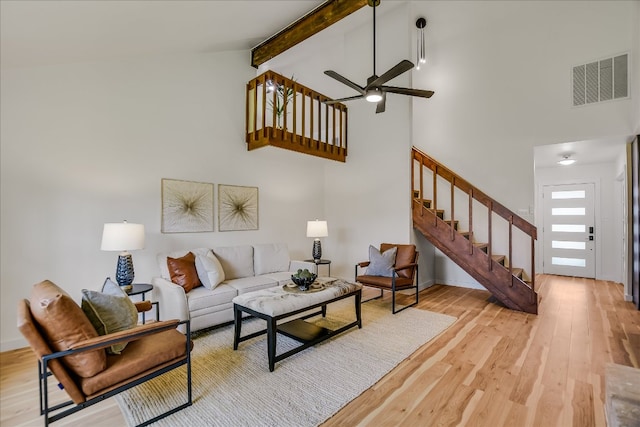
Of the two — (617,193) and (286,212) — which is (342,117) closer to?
(286,212)

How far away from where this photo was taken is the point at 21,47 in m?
2.68

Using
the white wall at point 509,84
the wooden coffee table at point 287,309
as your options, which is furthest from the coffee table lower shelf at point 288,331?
the white wall at point 509,84

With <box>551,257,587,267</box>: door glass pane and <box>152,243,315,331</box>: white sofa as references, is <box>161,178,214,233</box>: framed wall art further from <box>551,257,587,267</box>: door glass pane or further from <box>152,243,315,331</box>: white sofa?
<box>551,257,587,267</box>: door glass pane

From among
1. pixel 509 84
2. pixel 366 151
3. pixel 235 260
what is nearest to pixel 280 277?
pixel 235 260

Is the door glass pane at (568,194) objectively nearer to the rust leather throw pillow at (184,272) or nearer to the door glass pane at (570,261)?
the door glass pane at (570,261)

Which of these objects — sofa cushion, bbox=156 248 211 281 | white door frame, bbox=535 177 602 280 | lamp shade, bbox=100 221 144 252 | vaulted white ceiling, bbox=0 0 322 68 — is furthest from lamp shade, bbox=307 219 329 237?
white door frame, bbox=535 177 602 280

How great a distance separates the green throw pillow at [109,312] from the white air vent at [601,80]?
663 centimetres

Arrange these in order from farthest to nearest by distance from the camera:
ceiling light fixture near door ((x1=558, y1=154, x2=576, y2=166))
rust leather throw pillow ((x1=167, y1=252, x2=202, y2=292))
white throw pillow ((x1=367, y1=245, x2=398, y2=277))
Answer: ceiling light fixture near door ((x1=558, y1=154, x2=576, y2=166))
white throw pillow ((x1=367, y1=245, x2=398, y2=277))
rust leather throw pillow ((x1=167, y1=252, x2=202, y2=292))

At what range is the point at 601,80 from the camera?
4.71 meters

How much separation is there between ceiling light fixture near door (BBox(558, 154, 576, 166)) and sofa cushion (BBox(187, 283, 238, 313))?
6.45 metres

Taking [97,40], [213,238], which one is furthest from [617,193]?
[97,40]

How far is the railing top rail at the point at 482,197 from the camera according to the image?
420 cm

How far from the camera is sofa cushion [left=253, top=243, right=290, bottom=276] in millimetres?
4578

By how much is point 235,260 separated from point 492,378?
10.7 ft
